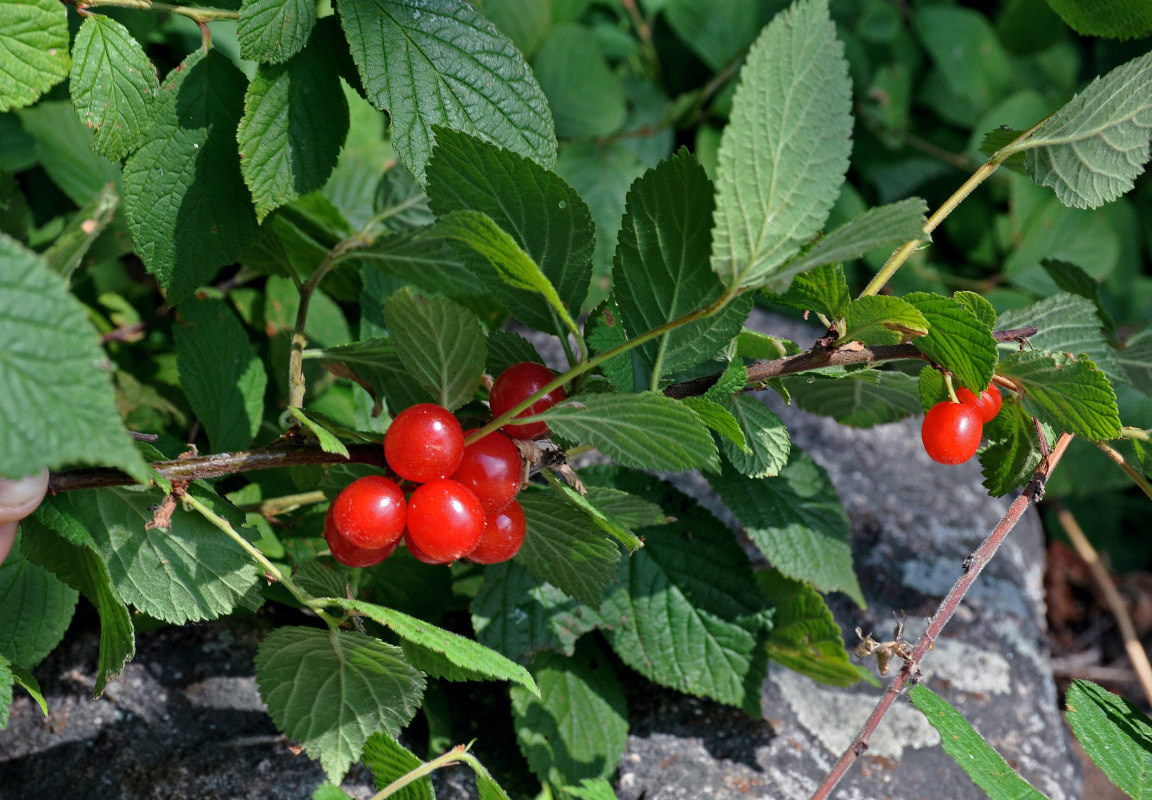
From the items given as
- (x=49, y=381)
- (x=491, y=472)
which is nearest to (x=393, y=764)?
(x=491, y=472)

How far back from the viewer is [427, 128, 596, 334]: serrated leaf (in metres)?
0.85

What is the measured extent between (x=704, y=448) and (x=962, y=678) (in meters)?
1.04

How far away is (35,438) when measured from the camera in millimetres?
582

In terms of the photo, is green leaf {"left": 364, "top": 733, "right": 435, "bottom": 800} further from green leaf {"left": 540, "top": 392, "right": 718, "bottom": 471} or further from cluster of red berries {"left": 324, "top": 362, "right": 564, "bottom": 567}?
green leaf {"left": 540, "top": 392, "right": 718, "bottom": 471}

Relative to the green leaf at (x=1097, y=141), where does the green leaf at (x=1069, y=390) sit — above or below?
below

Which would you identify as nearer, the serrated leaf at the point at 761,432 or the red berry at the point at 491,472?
the red berry at the point at 491,472

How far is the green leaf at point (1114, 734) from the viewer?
1.04 m

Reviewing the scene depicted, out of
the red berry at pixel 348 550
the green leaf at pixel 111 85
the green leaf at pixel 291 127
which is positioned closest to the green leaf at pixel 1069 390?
the red berry at pixel 348 550

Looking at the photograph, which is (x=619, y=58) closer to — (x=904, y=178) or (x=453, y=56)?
(x=904, y=178)

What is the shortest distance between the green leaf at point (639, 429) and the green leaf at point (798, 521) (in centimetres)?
54

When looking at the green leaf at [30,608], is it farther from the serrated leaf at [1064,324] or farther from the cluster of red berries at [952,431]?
the serrated leaf at [1064,324]

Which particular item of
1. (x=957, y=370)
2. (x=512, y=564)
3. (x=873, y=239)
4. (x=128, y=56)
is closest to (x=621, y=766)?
(x=512, y=564)

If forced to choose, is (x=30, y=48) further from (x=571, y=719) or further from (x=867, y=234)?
(x=571, y=719)

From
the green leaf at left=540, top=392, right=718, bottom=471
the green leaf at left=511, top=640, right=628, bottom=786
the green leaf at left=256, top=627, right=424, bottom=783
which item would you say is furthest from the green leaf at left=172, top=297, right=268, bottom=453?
the green leaf at left=540, top=392, right=718, bottom=471
